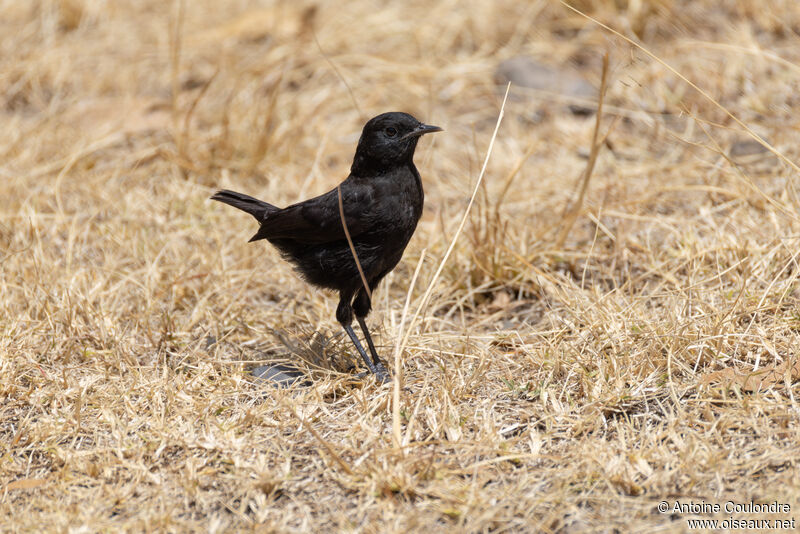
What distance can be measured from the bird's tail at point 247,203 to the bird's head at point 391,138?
2.03ft

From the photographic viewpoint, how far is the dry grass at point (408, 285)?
105 inches

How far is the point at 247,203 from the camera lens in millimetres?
3977

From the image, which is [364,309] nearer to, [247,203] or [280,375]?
[280,375]

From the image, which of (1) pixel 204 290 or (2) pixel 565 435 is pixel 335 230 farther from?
(2) pixel 565 435

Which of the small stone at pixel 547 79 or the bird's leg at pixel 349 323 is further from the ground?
the small stone at pixel 547 79

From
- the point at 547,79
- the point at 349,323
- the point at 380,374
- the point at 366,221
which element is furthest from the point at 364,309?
the point at 547,79

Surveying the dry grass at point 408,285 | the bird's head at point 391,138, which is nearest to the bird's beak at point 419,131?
the bird's head at point 391,138

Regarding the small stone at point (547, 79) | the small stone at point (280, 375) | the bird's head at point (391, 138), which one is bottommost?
the small stone at point (280, 375)

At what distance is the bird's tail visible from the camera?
12.8ft

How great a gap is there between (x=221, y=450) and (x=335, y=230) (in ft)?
3.64

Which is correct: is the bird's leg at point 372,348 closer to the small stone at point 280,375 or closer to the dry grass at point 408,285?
the dry grass at point 408,285

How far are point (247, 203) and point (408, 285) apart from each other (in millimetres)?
980

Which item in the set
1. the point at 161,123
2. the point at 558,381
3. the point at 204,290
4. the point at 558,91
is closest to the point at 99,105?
the point at 161,123

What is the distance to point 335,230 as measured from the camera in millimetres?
3523
